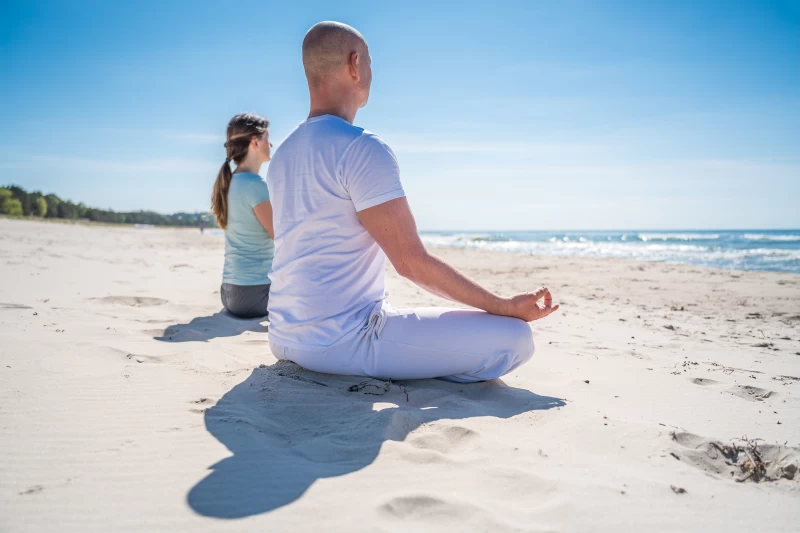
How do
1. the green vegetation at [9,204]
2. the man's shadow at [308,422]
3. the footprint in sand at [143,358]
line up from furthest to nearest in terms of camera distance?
the green vegetation at [9,204] < the footprint in sand at [143,358] < the man's shadow at [308,422]

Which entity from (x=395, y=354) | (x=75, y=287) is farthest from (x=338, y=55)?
(x=75, y=287)

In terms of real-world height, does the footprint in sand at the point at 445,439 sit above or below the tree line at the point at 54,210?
below

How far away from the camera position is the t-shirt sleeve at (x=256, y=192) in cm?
455

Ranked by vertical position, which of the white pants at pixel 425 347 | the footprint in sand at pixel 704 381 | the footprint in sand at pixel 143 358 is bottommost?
the footprint in sand at pixel 704 381

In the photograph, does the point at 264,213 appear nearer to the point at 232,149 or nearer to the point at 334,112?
the point at 232,149

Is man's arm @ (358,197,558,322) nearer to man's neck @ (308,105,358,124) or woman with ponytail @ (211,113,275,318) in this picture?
man's neck @ (308,105,358,124)

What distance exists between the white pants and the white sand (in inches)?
4.1

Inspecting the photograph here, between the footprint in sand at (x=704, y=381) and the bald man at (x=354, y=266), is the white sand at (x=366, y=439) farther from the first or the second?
the bald man at (x=354, y=266)

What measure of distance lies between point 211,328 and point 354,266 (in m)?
2.23

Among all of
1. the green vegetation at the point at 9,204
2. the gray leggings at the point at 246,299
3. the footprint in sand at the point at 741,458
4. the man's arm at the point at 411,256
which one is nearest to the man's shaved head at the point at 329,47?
the man's arm at the point at 411,256

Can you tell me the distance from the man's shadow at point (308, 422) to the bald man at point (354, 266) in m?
0.14

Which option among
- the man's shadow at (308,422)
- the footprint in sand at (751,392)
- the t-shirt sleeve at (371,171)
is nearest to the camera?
the man's shadow at (308,422)

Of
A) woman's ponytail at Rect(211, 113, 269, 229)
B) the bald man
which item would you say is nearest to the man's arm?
the bald man

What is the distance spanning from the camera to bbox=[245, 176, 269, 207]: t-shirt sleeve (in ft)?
14.9
